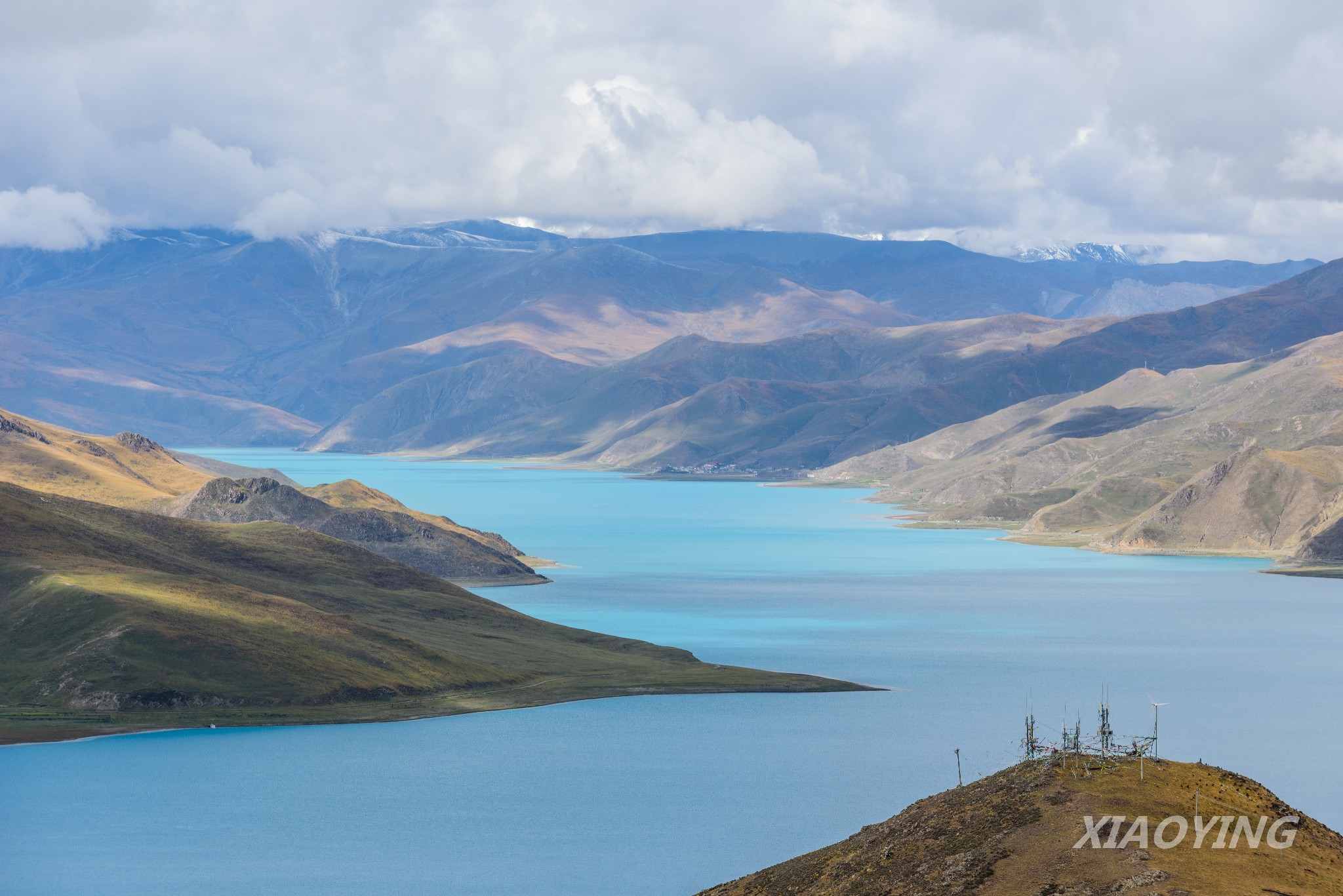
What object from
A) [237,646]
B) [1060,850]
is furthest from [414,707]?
[1060,850]

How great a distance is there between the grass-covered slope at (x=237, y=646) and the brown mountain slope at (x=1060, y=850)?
77453 mm

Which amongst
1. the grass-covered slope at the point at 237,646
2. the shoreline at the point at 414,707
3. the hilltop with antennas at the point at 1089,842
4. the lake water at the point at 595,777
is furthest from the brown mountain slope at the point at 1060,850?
the grass-covered slope at the point at 237,646

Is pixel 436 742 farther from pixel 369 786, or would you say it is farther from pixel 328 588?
pixel 328 588

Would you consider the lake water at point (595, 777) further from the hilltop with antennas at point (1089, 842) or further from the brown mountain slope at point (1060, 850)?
the hilltop with antennas at point (1089, 842)

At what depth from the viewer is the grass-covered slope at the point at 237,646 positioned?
411 feet

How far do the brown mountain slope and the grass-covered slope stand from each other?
77.5m

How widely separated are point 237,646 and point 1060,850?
100996 millimetres

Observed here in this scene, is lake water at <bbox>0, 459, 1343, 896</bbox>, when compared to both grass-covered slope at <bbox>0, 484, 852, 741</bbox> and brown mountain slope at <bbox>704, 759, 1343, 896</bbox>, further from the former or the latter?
brown mountain slope at <bbox>704, 759, 1343, 896</bbox>

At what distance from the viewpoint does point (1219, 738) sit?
116 m

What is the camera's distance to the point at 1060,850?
46.9 meters

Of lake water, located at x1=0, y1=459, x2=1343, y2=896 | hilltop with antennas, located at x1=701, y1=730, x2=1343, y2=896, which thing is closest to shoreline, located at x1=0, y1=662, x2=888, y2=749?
lake water, located at x1=0, y1=459, x2=1343, y2=896

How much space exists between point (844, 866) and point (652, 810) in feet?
137

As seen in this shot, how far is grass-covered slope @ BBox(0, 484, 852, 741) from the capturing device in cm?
12531

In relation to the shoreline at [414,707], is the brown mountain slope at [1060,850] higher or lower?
lower
